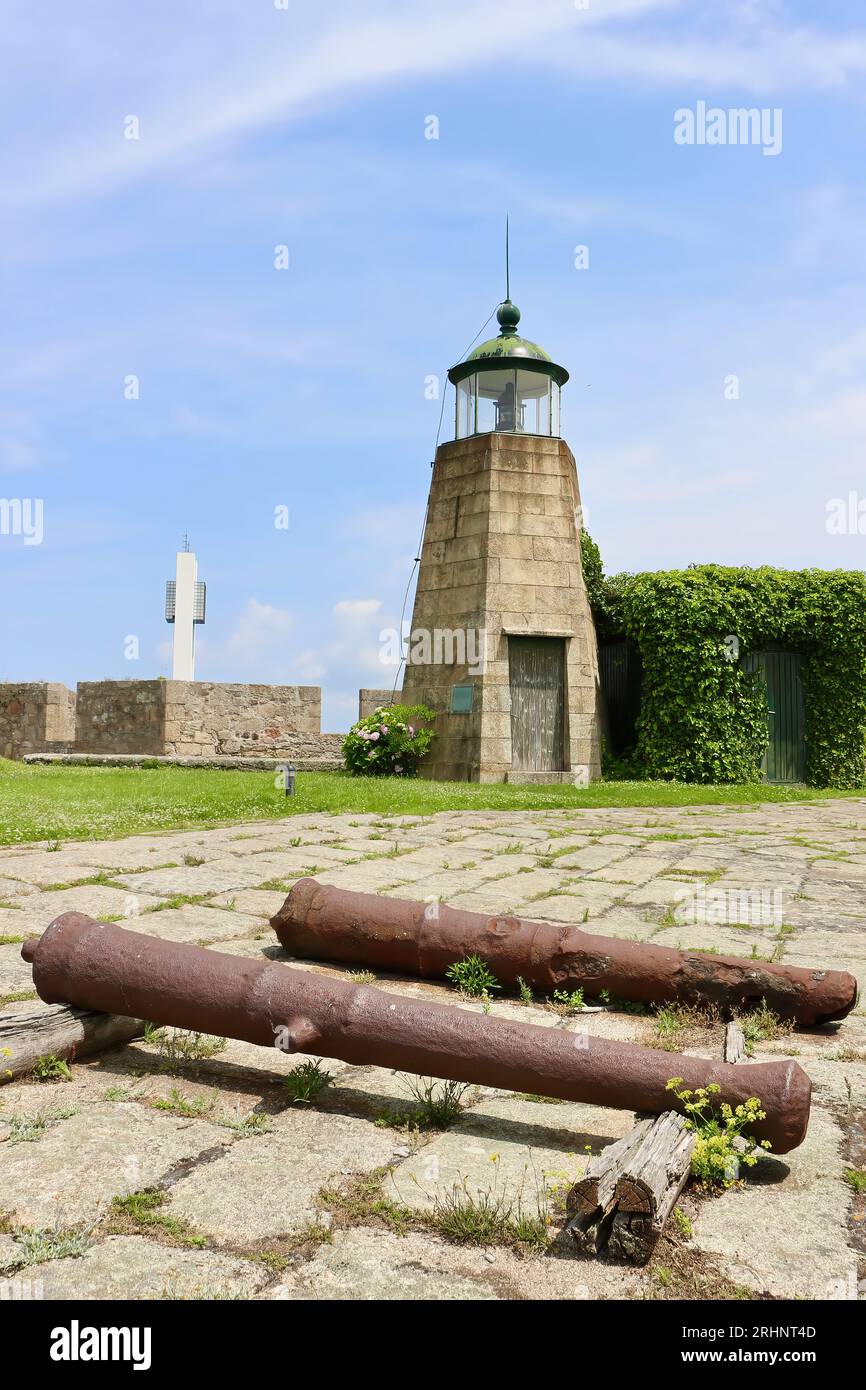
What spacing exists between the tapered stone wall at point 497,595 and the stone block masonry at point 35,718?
24.4 ft

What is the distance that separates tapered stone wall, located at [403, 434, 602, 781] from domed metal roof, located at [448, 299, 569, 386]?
3.77ft

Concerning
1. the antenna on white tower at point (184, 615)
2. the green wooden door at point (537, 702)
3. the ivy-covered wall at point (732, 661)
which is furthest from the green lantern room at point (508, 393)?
the antenna on white tower at point (184, 615)

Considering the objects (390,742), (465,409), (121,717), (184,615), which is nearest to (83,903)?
(390,742)

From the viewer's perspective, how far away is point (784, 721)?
16.3 metres

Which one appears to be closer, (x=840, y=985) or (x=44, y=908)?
(x=840, y=985)

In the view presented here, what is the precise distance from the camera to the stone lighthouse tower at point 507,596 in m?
14.6

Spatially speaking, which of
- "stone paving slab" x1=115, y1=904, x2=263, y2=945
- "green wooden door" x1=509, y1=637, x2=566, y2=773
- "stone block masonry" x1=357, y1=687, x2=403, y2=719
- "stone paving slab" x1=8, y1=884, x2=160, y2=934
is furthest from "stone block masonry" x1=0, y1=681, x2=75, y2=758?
"stone paving slab" x1=115, y1=904, x2=263, y2=945

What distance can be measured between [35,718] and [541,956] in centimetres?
1714

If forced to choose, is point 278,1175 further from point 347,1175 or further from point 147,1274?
point 147,1274

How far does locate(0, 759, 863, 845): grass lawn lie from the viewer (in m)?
7.89

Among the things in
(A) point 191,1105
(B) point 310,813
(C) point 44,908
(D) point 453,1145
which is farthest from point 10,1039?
(B) point 310,813
